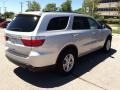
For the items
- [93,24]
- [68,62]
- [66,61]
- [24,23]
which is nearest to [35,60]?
[24,23]

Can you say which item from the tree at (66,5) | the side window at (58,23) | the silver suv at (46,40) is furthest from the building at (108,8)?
the side window at (58,23)

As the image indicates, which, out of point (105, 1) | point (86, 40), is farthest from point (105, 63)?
point (105, 1)

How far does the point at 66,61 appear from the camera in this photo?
19.8ft

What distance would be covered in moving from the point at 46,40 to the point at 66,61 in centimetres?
114

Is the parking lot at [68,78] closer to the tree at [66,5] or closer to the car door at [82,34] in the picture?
the car door at [82,34]

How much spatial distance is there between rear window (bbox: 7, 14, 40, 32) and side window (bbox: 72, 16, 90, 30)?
1420 mm

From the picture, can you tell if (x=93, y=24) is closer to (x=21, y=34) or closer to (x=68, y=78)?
(x=68, y=78)

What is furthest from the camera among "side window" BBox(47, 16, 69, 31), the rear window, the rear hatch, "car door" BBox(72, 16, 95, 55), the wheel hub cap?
"car door" BBox(72, 16, 95, 55)

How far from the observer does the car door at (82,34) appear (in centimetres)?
639

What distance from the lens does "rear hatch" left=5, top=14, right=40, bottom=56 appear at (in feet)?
17.0

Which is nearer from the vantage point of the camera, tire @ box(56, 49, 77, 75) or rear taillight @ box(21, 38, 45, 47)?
rear taillight @ box(21, 38, 45, 47)

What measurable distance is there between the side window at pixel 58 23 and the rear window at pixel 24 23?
1.27ft

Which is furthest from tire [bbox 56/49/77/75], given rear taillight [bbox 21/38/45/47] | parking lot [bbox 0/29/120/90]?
rear taillight [bbox 21/38/45/47]

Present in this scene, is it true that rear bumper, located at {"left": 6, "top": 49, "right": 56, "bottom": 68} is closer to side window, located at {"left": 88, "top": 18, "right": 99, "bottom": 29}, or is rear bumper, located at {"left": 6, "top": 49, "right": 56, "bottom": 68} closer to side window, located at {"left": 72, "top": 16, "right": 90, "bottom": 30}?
side window, located at {"left": 72, "top": 16, "right": 90, "bottom": 30}
